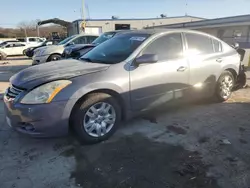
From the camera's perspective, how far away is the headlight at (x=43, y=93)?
116 inches

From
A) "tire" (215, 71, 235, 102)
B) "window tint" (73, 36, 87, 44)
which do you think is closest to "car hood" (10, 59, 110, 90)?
"tire" (215, 71, 235, 102)

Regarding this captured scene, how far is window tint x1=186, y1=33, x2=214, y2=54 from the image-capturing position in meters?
4.42

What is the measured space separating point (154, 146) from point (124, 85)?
3.23 feet

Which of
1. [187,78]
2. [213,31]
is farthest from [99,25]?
[187,78]

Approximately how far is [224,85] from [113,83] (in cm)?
294

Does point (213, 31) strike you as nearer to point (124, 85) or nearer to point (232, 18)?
point (232, 18)

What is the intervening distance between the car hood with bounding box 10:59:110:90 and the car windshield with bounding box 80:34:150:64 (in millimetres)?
277

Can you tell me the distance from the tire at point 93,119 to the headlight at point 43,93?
1.25 feet

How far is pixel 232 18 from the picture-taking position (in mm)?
22109

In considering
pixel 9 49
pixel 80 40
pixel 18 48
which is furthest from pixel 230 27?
pixel 9 49

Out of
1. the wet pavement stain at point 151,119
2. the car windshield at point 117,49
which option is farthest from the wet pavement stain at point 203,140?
the car windshield at point 117,49

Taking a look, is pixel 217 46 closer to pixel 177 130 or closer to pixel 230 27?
pixel 177 130

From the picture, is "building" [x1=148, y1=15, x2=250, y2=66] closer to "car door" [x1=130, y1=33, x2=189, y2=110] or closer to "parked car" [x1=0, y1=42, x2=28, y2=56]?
"parked car" [x1=0, y1=42, x2=28, y2=56]

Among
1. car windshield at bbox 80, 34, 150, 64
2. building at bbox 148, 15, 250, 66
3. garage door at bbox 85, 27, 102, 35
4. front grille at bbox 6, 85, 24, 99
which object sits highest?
garage door at bbox 85, 27, 102, 35
